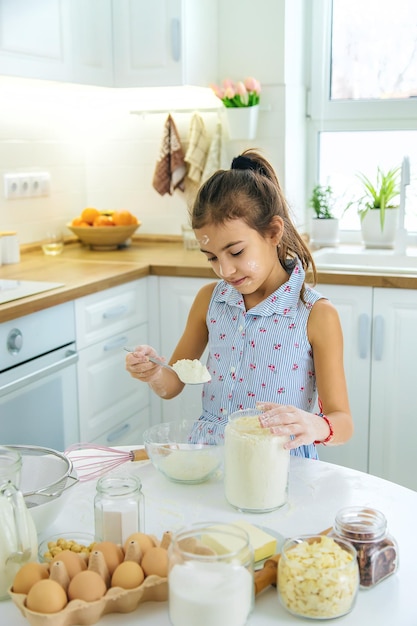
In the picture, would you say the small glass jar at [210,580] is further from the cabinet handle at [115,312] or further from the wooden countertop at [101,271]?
the cabinet handle at [115,312]

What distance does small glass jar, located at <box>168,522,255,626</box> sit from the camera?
855 millimetres

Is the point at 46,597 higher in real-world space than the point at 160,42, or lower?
lower

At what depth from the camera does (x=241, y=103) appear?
313 centimetres

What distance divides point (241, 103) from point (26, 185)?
869mm

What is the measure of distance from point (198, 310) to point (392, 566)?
0.92 m

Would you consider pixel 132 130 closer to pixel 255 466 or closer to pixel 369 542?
pixel 255 466

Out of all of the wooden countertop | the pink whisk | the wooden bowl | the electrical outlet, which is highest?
the electrical outlet

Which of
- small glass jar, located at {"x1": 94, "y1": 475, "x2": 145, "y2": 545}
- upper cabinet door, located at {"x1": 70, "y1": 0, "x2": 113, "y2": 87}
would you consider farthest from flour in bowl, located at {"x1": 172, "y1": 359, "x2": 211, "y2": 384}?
upper cabinet door, located at {"x1": 70, "y1": 0, "x2": 113, "y2": 87}

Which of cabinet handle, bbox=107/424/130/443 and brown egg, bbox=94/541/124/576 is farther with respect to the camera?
cabinet handle, bbox=107/424/130/443

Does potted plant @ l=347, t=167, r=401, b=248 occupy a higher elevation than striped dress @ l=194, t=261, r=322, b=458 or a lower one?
higher

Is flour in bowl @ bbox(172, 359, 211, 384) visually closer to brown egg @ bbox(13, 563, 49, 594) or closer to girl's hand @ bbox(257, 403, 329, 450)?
girl's hand @ bbox(257, 403, 329, 450)

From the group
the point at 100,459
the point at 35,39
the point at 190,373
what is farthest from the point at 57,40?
the point at 100,459

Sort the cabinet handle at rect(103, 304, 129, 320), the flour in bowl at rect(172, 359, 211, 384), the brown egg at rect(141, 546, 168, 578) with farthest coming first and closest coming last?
the cabinet handle at rect(103, 304, 129, 320), the flour in bowl at rect(172, 359, 211, 384), the brown egg at rect(141, 546, 168, 578)

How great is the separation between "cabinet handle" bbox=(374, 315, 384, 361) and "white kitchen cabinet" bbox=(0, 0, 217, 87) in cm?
114
